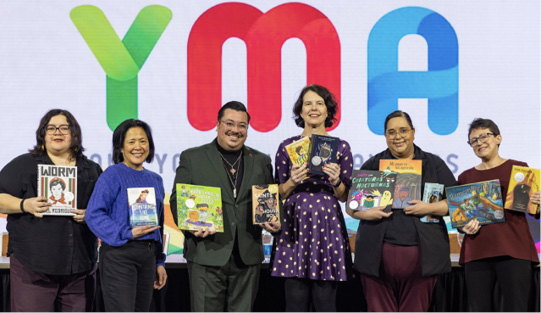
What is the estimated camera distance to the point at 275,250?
124 inches

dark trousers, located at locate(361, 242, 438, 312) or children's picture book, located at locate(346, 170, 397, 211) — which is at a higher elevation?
children's picture book, located at locate(346, 170, 397, 211)

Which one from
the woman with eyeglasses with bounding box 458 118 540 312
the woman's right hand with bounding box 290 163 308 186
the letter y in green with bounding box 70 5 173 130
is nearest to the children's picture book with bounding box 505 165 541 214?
the woman with eyeglasses with bounding box 458 118 540 312

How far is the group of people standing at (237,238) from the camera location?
2.95 meters

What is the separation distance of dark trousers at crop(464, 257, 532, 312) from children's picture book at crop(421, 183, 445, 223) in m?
0.41

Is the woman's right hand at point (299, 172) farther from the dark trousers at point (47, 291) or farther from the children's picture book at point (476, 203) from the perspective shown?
the dark trousers at point (47, 291)

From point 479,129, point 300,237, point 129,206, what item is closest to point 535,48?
point 479,129

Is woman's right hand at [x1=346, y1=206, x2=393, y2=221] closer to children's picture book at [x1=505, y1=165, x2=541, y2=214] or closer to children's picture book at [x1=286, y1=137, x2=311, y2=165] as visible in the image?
children's picture book at [x1=286, y1=137, x2=311, y2=165]

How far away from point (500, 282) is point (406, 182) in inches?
32.2

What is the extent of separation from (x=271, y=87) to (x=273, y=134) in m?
0.43

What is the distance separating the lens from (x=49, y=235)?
2.97m

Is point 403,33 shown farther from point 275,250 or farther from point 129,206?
point 129,206

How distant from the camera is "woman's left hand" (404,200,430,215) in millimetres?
3062

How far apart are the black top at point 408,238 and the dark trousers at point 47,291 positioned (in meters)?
1.57

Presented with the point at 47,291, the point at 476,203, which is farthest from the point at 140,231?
the point at 476,203
